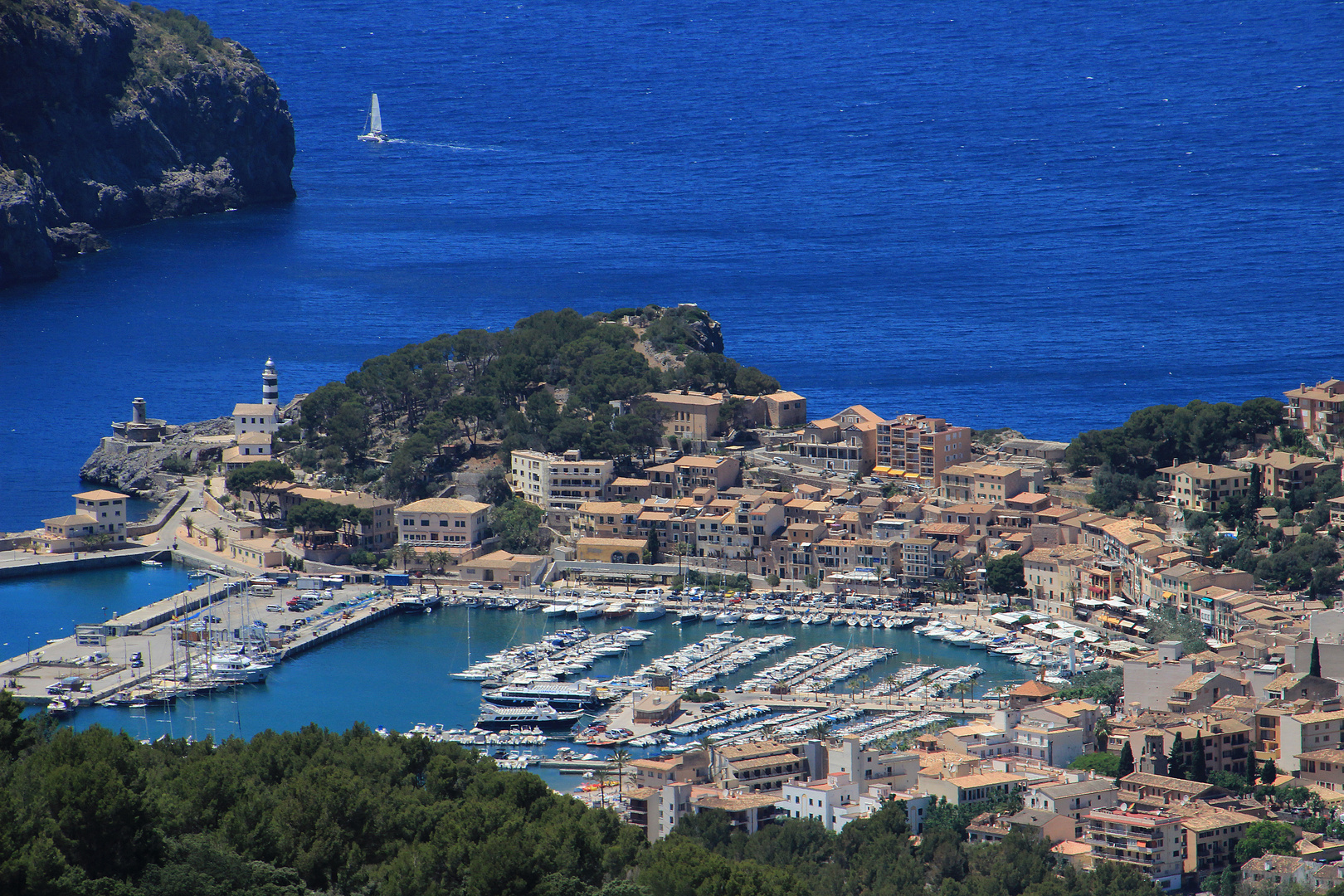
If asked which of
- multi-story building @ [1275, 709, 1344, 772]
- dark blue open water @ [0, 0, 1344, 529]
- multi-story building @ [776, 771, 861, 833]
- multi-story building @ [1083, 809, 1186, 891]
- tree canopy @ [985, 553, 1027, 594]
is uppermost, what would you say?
dark blue open water @ [0, 0, 1344, 529]

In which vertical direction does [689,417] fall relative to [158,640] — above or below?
above

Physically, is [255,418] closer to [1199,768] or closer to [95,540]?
[95,540]

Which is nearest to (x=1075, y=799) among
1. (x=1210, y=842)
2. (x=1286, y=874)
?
(x=1210, y=842)

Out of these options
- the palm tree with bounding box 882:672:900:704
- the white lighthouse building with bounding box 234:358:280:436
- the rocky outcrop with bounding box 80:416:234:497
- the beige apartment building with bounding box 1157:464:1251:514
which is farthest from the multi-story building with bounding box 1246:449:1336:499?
the rocky outcrop with bounding box 80:416:234:497

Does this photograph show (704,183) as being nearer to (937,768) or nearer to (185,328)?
(185,328)

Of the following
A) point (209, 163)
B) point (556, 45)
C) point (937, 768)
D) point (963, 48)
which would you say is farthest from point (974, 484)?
point (556, 45)

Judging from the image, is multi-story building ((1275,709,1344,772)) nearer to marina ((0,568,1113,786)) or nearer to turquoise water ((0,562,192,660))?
marina ((0,568,1113,786))
